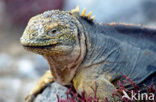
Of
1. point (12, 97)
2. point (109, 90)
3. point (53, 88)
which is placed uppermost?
point (109, 90)

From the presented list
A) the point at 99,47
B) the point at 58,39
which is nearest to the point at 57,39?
the point at 58,39

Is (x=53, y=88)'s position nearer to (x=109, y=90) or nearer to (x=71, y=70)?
(x=71, y=70)

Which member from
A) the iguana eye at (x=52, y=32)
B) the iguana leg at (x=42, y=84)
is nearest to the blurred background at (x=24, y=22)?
the iguana leg at (x=42, y=84)

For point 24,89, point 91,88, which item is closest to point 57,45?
point 91,88

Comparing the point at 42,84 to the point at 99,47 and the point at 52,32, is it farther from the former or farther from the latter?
the point at 52,32

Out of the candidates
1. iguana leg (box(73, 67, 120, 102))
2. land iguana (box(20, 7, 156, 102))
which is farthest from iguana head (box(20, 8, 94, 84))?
iguana leg (box(73, 67, 120, 102))
